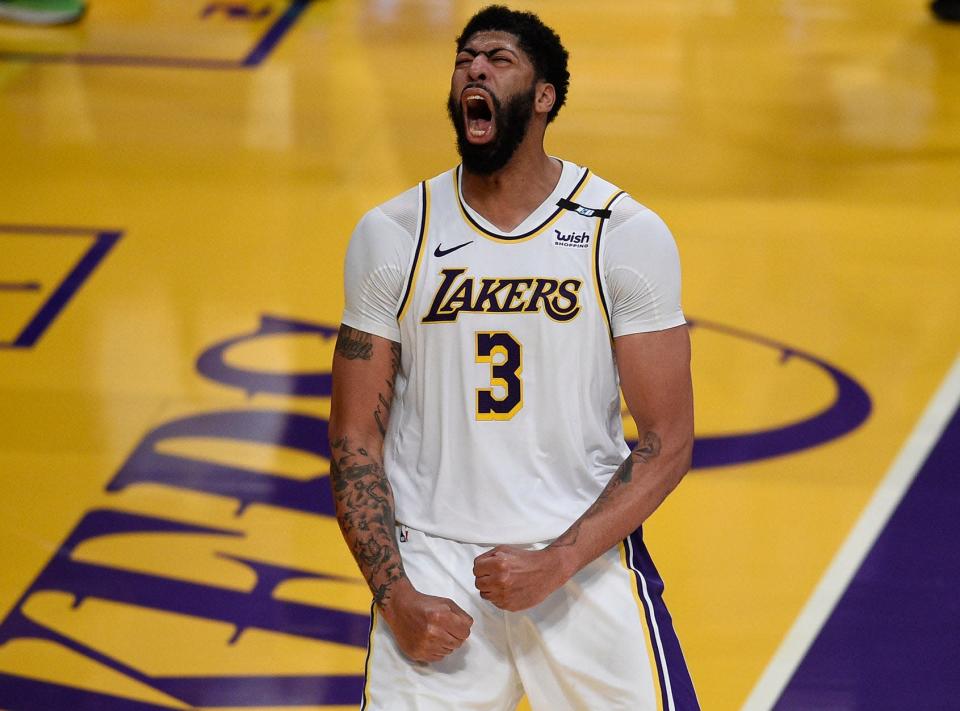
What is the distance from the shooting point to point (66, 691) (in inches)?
176

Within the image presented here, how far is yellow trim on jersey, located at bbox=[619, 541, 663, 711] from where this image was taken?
3.02 meters

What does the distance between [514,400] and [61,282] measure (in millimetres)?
4486

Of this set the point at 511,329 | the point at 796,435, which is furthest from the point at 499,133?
the point at 796,435

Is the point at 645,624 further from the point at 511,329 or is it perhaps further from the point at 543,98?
the point at 543,98

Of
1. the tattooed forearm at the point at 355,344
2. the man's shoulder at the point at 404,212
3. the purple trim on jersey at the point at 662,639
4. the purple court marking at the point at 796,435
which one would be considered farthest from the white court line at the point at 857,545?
the man's shoulder at the point at 404,212

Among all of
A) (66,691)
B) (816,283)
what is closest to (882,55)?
(816,283)

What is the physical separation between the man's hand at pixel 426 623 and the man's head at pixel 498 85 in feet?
2.89

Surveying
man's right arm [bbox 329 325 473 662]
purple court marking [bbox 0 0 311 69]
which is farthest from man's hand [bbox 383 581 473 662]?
purple court marking [bbox 0 0 311 69]

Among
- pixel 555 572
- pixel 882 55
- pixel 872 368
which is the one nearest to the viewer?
pixel 555 572

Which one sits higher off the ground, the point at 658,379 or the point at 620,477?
the point at 658,379

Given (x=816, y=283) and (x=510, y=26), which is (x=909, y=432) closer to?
(x=816, y=283)

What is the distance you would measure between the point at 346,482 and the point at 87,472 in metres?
2.75

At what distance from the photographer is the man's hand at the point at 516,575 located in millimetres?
2834

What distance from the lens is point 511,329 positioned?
3031 millimetres
